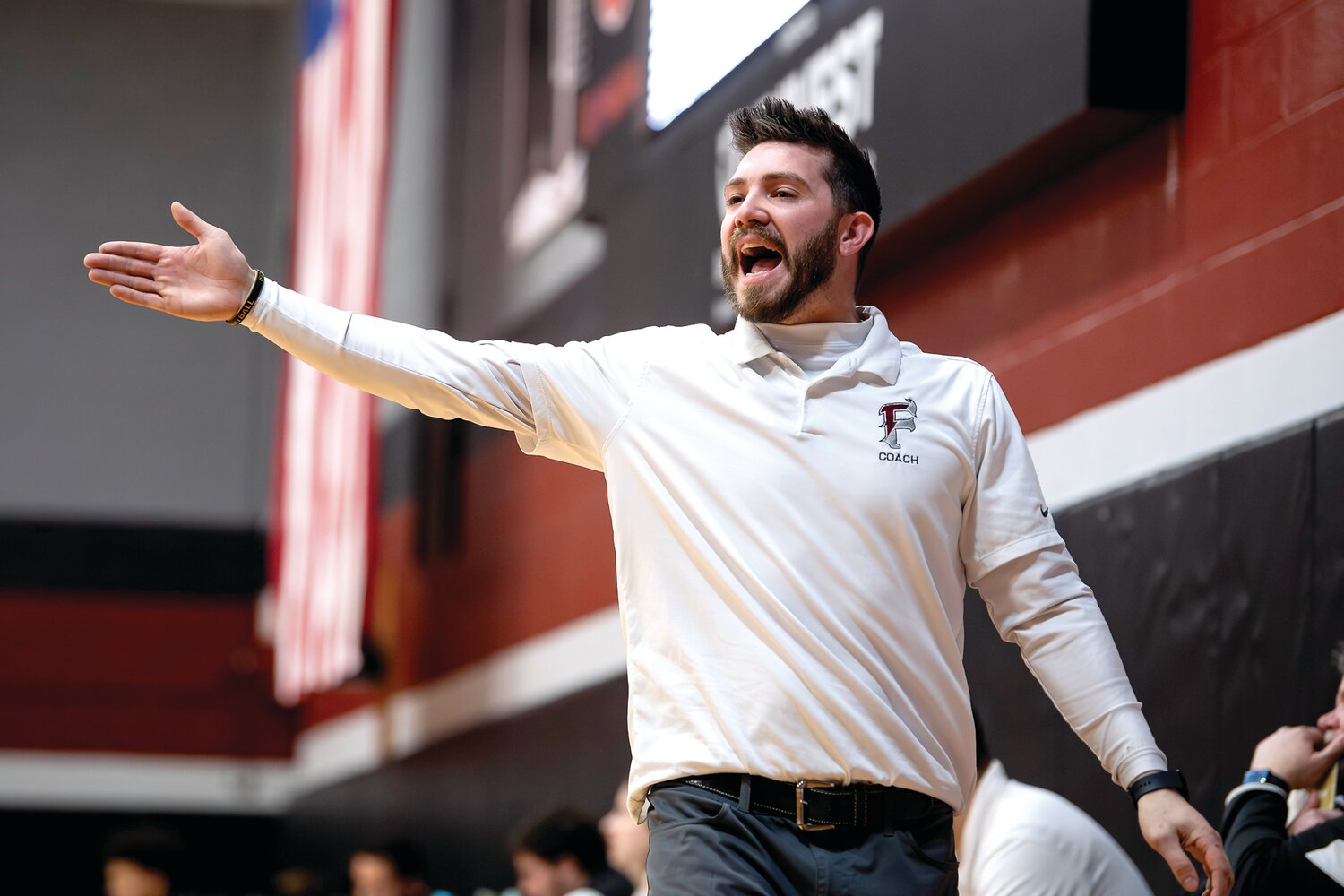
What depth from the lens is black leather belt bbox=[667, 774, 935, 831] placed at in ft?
7.45

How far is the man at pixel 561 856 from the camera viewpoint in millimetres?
5473

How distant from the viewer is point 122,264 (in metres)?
2.45

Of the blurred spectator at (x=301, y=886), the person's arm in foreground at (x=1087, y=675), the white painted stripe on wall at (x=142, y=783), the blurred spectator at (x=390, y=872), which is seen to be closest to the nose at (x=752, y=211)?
the person's arm in foreground at (x=1087, y=675)

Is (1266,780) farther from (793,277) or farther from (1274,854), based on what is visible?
(793,277)

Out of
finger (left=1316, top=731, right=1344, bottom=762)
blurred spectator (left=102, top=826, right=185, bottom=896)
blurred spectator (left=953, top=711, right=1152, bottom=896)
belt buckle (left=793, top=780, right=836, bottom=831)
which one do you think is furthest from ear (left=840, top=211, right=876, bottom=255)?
blurred spectator (left=102, top=826, right=185, bottom=896)

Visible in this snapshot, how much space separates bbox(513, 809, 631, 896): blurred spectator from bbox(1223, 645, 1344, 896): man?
113 inches

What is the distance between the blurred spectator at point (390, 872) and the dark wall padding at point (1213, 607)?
3802 mm

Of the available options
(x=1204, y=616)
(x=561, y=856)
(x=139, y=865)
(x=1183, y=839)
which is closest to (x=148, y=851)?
(x=139, y=865)

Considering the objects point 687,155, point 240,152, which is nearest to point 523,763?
point 687,155

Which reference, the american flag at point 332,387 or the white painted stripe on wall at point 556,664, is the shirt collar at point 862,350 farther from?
the american flag at point 332,387

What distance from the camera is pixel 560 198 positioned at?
797cm

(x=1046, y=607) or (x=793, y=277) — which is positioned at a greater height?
(x=793, y=277)

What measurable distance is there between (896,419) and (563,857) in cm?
334

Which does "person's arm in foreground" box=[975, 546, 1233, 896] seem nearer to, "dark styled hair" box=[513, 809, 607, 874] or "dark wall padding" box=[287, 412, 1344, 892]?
"dark wall padding" box=[287, 412, 1344, 892]
